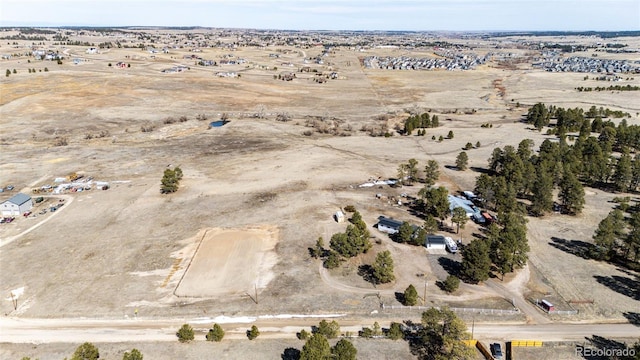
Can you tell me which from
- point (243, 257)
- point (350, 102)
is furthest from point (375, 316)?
point (350, 102)

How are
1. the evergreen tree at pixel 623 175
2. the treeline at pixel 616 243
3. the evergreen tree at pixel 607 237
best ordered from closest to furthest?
the treeline at pixel 616 243, the evergreen tree at pixel 607 237, the evergreen tree at pixel 623 175

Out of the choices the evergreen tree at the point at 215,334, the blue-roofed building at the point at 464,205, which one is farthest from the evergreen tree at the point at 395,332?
the blue-roofed building at the point at 464,205

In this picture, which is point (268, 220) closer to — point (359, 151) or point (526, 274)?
point (526, 274)

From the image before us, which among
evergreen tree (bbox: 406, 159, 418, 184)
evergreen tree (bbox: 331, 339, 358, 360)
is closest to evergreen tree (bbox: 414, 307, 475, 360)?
evergreen tree (bbox: 331, 339, 358, 360)

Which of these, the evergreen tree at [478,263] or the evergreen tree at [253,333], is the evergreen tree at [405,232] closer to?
the evergreen tree at [478,263]

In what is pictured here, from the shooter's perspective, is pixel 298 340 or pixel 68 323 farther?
pixel 68 323

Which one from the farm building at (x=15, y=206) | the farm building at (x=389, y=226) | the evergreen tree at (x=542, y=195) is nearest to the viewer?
the farm building at (x=389, y=226)

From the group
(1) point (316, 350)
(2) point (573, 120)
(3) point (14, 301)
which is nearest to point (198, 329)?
(1) point (316, 350)
